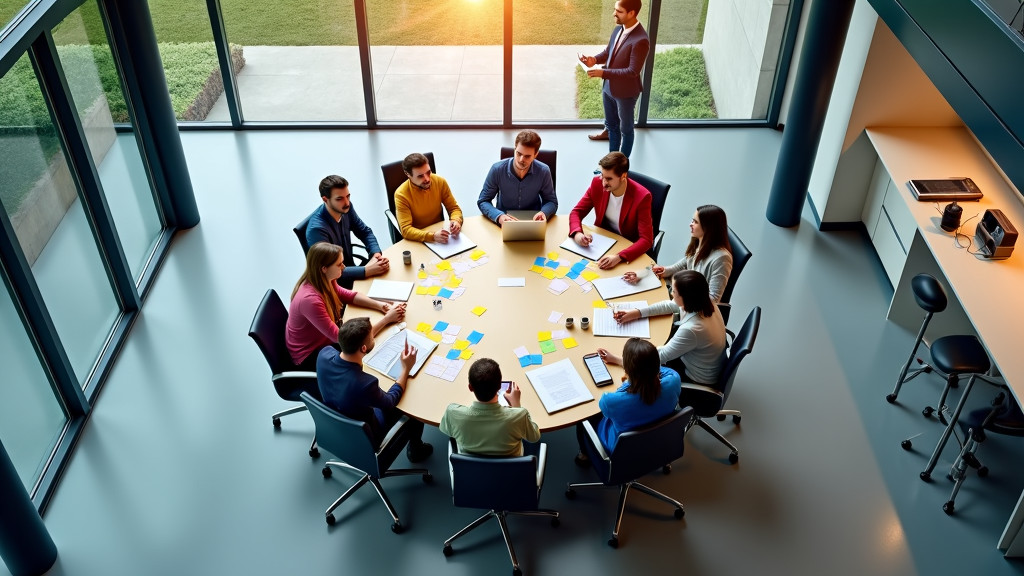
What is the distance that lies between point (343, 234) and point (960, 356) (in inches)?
172

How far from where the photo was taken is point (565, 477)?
17.5ft

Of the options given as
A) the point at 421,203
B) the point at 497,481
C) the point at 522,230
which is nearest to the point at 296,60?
Result: the point at 421,203

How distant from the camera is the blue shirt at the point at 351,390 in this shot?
178 inches

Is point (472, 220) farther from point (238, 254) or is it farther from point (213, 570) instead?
point (213, 570)

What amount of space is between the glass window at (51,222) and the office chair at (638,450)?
387 centimetres

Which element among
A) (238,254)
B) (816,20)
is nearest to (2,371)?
(238,254)

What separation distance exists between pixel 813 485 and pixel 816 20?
3.99 m

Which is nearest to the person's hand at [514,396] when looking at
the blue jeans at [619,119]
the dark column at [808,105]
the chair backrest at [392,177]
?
the chair backrest at [392,177]

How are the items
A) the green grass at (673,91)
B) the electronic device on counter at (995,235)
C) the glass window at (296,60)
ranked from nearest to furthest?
the electronic device on counter at (995,235), the glass window at (296,60), the green grass at (673,91)

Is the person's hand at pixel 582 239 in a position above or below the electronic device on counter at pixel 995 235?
below

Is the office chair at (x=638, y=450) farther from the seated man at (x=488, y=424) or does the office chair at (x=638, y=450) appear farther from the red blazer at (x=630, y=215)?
the red blazer at (x=630, y=215)

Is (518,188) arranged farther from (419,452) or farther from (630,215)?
(419,452)

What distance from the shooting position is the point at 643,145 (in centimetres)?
918

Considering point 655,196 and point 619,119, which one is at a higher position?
point 655,196
